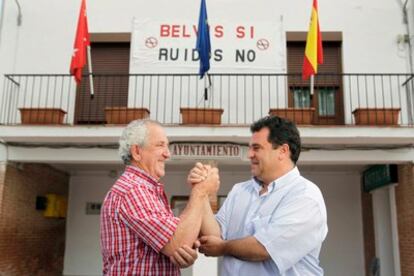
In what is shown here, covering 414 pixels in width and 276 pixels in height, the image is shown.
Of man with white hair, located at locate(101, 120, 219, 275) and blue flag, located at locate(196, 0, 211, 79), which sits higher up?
blue flag, located at locate(196, 0, 211, 79)

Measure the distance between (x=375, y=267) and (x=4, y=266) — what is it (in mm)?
7047

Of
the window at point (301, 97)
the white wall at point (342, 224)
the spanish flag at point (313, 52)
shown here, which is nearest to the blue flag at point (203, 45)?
the spanish flag at point (313, 52)

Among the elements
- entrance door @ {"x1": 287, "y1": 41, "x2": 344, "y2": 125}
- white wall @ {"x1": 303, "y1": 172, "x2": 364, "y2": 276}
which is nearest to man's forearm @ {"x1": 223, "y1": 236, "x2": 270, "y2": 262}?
entrance door @ {"x1": 287, "y1": 41, "x2": 344, "y2": 125}

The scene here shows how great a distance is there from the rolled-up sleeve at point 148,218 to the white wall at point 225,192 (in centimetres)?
786

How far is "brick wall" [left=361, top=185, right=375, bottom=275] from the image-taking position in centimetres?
954

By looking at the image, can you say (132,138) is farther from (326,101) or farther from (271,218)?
(326,101)

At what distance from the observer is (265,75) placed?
852cm

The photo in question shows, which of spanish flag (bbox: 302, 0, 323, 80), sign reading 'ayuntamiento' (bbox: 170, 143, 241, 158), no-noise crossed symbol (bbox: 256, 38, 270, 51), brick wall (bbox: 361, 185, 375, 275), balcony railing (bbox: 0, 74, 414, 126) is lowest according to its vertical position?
brick wall (bbox: 361, 185, 375, 275)

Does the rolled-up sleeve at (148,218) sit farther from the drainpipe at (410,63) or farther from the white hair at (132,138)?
the drainpipe at (410,63)

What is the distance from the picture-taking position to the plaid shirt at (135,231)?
6.16 feet

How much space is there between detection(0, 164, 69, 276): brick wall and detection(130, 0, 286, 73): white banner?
123 inches

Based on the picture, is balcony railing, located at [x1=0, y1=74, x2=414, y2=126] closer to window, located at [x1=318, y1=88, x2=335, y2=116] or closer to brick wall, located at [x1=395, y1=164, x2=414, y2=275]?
window, located at [x1=318, y1=88, x2=335, y2=116]

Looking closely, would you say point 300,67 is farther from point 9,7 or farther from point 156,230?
point 156,230

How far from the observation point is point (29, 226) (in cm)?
905
